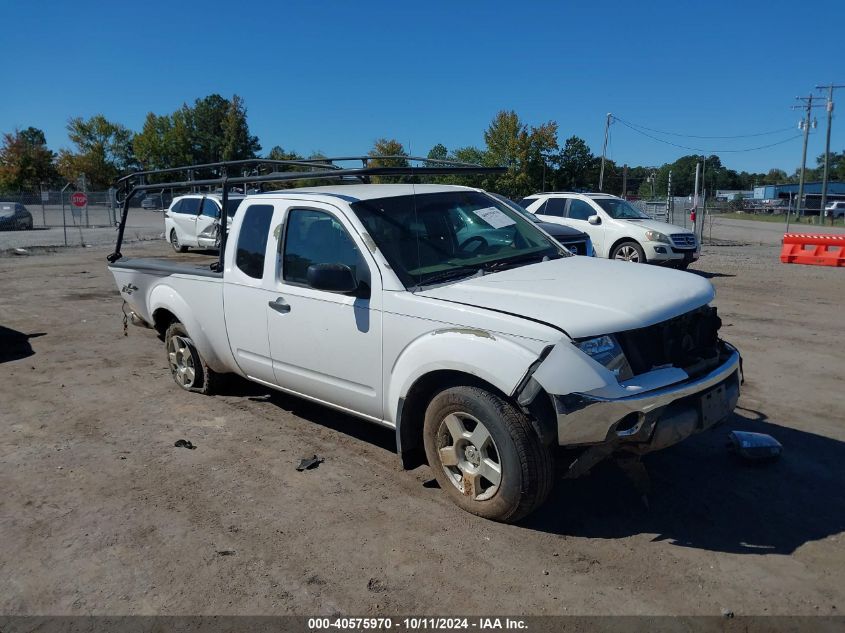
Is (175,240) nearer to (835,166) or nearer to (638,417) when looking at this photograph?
(638,417)

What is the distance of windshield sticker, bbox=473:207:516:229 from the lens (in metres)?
4.93

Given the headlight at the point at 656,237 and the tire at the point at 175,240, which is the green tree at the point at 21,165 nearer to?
the tire at the point at 175,240

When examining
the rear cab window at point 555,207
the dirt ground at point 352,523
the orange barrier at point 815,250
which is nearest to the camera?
the dirt ground at point 352,523

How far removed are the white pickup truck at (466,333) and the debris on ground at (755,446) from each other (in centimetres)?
74

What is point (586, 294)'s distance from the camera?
12.4 feet

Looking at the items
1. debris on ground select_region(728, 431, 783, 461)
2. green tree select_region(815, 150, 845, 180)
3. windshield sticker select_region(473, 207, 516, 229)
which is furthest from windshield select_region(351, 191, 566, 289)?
green tree select_region(815, 150, 845, 180)

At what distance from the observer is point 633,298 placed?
12.3 feet

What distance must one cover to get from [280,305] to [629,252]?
1143 cm

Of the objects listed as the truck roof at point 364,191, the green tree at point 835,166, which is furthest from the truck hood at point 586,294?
the green tree at point 835,166

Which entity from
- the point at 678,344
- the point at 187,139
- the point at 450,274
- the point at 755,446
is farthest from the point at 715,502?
the point at 187,139

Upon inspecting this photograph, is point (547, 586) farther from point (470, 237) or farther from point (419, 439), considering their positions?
point (470, 237)

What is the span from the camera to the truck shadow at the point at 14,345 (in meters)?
8.03

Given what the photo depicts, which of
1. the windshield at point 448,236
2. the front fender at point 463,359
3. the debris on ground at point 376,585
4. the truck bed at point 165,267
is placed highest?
the windshield at point 448,236

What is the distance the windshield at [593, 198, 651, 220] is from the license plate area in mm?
11711
